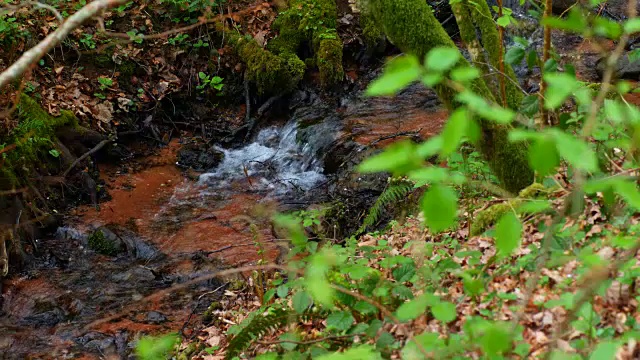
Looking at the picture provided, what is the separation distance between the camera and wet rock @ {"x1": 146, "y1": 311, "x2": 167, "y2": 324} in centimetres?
511

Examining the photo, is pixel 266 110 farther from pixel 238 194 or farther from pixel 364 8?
pixel 364 8

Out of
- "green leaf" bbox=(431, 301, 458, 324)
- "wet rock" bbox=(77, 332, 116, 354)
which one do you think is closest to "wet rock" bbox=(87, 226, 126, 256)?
"wet rock" bbox=(77, 332, 116, 354)

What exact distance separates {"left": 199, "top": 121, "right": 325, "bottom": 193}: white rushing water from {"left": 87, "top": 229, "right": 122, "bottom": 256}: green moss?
1987mm

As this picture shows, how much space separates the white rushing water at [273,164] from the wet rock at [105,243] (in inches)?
75.6

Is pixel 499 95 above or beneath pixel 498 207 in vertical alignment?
above

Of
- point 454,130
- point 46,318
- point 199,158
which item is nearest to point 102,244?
point 46,318

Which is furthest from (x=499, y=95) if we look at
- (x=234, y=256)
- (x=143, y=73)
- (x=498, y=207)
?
(x=143, y=73)

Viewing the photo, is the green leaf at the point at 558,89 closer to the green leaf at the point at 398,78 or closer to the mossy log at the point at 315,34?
the green leaf at the point at 398,78

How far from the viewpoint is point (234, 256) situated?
619 centimetres

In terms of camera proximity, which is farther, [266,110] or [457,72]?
[266,110]

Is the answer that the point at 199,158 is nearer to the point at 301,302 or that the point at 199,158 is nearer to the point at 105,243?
the point at 105,243

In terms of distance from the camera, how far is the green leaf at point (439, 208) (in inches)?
45.9

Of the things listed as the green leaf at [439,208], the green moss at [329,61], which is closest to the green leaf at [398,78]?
the green leaf at [439,208]

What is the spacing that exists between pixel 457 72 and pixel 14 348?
5.15 meters
